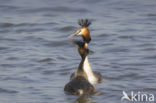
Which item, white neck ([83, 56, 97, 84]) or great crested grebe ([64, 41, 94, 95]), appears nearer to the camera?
great crested grebe ([64, 41, 94, 95])

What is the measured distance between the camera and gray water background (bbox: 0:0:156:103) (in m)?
10.1

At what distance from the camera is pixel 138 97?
9.52 meters

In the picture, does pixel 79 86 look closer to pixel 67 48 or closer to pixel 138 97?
pixel 138 97

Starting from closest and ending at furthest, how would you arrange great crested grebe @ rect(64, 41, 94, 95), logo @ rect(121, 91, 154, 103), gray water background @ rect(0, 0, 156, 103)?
logo @ rect(121, 91, 154, 103) < great crested grebe @ rect(64, 41, 94, 95) < gray water background @ rect(0, 0, 156, 103)

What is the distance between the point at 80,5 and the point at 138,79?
7583mm

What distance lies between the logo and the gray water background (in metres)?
0.16

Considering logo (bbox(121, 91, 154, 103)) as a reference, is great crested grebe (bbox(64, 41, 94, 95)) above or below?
above

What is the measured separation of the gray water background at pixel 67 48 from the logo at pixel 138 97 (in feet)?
0.53

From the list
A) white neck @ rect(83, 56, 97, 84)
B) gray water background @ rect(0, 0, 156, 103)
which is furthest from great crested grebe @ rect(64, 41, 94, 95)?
white neck @ rect(83, 56, 97, 84)

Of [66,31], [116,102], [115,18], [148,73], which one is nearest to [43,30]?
[66,31]

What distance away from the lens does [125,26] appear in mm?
15578

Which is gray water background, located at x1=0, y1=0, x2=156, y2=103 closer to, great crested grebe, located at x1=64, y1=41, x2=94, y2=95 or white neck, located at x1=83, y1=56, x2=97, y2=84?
great crested grebe, located at x1=64, y1=41, x2=94, y2=95

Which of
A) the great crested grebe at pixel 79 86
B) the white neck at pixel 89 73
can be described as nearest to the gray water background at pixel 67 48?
the great crested grebe at pixel 79 86

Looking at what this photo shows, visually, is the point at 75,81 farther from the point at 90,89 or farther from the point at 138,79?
the point at 138,79
